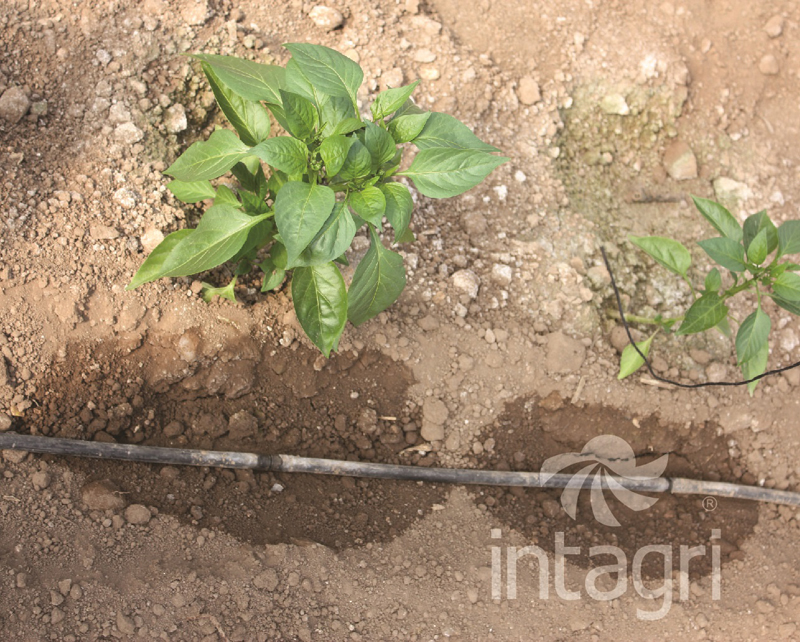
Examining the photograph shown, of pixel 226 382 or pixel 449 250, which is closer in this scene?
pixel 226 382

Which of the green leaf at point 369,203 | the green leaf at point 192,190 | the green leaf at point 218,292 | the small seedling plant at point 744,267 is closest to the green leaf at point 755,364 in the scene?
the small seedling plant at point 744,267

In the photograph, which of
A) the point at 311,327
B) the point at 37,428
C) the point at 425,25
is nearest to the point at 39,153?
the point at 37,428

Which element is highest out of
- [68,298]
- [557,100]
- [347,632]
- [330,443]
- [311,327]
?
[557,100]

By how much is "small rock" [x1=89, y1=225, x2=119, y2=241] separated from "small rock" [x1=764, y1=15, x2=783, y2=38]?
155 inches

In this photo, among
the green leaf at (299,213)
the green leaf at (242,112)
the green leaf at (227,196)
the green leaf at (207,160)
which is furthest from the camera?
the green leaf at (227,196)

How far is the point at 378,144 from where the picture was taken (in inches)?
90.1

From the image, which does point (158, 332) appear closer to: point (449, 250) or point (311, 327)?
point (311, 327)

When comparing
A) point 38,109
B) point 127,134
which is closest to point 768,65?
point 127,134

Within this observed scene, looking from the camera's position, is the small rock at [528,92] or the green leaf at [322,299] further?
the small rock at [528,92]

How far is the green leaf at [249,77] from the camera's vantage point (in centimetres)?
234

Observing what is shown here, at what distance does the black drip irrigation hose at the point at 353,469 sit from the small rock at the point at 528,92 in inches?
76.5

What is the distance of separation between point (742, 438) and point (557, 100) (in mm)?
2036

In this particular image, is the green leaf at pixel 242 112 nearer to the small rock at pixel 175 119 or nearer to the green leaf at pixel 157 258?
the green leaf at pixel 157 258

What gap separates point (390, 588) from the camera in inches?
112
